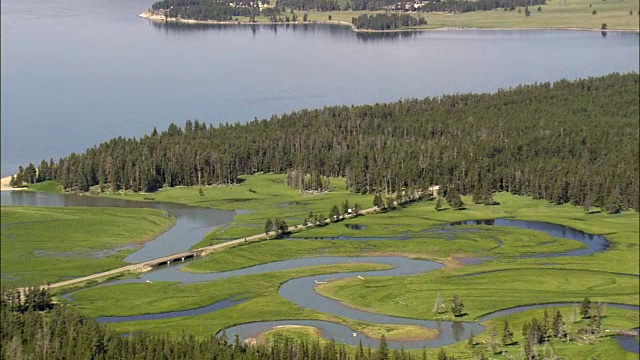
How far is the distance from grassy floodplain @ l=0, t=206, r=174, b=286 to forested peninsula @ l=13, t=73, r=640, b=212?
12.3 m

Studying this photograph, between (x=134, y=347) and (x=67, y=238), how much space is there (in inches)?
1583

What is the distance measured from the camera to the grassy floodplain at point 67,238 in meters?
104

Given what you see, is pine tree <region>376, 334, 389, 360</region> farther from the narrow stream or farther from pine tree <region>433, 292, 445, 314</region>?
the narrow stream

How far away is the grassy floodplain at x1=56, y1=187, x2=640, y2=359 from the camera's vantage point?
90.0 metres

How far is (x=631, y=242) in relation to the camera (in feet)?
367

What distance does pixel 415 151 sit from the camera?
465 feet

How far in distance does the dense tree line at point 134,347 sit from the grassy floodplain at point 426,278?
675cm

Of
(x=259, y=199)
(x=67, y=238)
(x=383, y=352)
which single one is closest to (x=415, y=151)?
(x=259, y=199)

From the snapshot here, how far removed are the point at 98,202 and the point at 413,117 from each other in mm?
45414

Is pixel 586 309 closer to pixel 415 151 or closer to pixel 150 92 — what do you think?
pixel 415 151

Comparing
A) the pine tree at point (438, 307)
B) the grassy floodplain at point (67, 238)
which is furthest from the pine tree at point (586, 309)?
the grassy floodplain at point (67, 238)

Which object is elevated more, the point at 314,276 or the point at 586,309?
the point at 586,309

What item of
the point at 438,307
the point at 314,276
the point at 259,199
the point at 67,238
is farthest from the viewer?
the point at 259,199

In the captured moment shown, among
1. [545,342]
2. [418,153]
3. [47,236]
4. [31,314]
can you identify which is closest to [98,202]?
[47,236]
